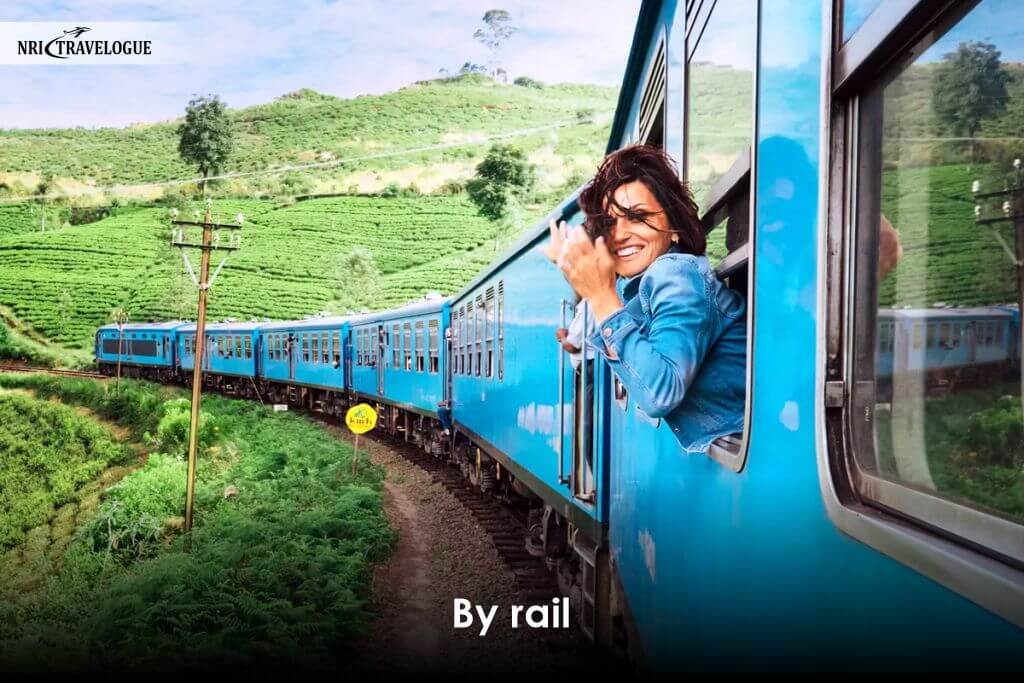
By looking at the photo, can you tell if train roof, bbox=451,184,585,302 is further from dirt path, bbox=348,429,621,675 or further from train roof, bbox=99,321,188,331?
train roof, bbox=99,321,188,331

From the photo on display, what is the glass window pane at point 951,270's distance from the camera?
0.86m

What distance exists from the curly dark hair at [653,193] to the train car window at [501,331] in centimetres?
465

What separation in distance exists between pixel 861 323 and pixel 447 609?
6.28 metres

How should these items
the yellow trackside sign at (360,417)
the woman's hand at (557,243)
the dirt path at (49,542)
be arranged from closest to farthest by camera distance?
1. the woman's hand at (557,243)
2. the yellow trackside sign at (360,417)
3. the dirt path at (49,542)

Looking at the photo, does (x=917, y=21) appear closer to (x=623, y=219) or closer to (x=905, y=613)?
(x=905, y=613)

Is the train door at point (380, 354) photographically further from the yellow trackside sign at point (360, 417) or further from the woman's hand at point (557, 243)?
the woman's hand at point (557, 243)

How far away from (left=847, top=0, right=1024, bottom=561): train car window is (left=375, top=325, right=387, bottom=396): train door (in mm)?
14464

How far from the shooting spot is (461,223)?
39.6 meters

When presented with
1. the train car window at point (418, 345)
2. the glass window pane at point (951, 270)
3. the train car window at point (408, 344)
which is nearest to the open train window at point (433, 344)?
the train car window at point (418, 345)

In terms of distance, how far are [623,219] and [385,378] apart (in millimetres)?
13638

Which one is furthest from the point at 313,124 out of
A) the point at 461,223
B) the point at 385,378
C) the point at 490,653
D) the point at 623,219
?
the point at 623,219

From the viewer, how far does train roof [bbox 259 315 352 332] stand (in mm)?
19281

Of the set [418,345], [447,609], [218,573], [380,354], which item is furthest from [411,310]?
[447,609]

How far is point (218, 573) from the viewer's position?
869 cm
